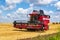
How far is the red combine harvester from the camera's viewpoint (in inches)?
1126

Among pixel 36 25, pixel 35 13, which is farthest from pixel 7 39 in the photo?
pixel 35 13

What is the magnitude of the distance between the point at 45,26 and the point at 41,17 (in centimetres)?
176

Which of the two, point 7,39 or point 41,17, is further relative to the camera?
point 41,17

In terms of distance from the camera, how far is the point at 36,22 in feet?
95.8

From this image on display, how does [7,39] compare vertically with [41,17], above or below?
below

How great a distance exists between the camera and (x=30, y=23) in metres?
29.3

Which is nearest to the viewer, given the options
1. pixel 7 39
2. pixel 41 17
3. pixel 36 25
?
pixel 7 39

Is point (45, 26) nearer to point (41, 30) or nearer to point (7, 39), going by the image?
point (41, 30)

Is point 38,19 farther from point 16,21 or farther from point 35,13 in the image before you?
point 16,21

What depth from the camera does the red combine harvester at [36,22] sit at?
1126 inches

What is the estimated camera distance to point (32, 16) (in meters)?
30.8

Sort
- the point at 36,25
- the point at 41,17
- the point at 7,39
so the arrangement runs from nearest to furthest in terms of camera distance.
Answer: the point at 7,39
the point at 36,25
the point at 41,17

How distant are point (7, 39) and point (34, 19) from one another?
11.4 m

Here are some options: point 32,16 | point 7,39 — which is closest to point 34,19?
point 32,16
